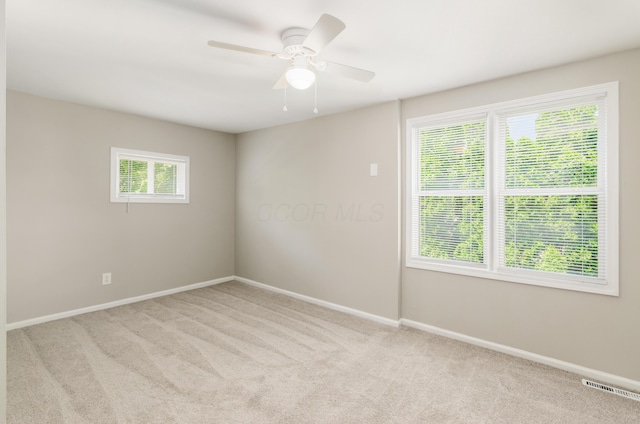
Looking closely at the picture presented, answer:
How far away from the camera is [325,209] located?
4012 millimetres

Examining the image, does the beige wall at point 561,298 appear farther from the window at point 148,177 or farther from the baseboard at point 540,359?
the window at point 148,177

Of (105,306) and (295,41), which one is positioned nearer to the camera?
(295,41)

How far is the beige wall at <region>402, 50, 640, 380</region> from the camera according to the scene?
2.27m

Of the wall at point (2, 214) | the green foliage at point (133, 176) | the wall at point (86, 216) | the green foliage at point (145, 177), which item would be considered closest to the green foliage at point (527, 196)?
the wall at point (2, 214)

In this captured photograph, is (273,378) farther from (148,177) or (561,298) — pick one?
(148,177)

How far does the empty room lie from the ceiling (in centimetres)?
2

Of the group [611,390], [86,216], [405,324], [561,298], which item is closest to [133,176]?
[86,216]

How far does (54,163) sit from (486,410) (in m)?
4.46

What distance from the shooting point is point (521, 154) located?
275 cm

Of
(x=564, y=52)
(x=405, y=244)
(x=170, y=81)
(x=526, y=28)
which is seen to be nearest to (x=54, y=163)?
(x=170, y=81)

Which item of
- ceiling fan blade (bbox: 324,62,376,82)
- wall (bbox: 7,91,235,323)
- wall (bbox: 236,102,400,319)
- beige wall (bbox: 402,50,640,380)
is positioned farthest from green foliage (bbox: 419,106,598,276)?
wall (bbox: 7,91,235,323)

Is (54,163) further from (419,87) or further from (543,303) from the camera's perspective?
(543,303)

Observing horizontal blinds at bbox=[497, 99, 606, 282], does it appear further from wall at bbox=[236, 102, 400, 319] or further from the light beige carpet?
wall at bbox=[236, 102, 400, 319]

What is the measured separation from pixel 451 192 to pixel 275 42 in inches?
81.4
